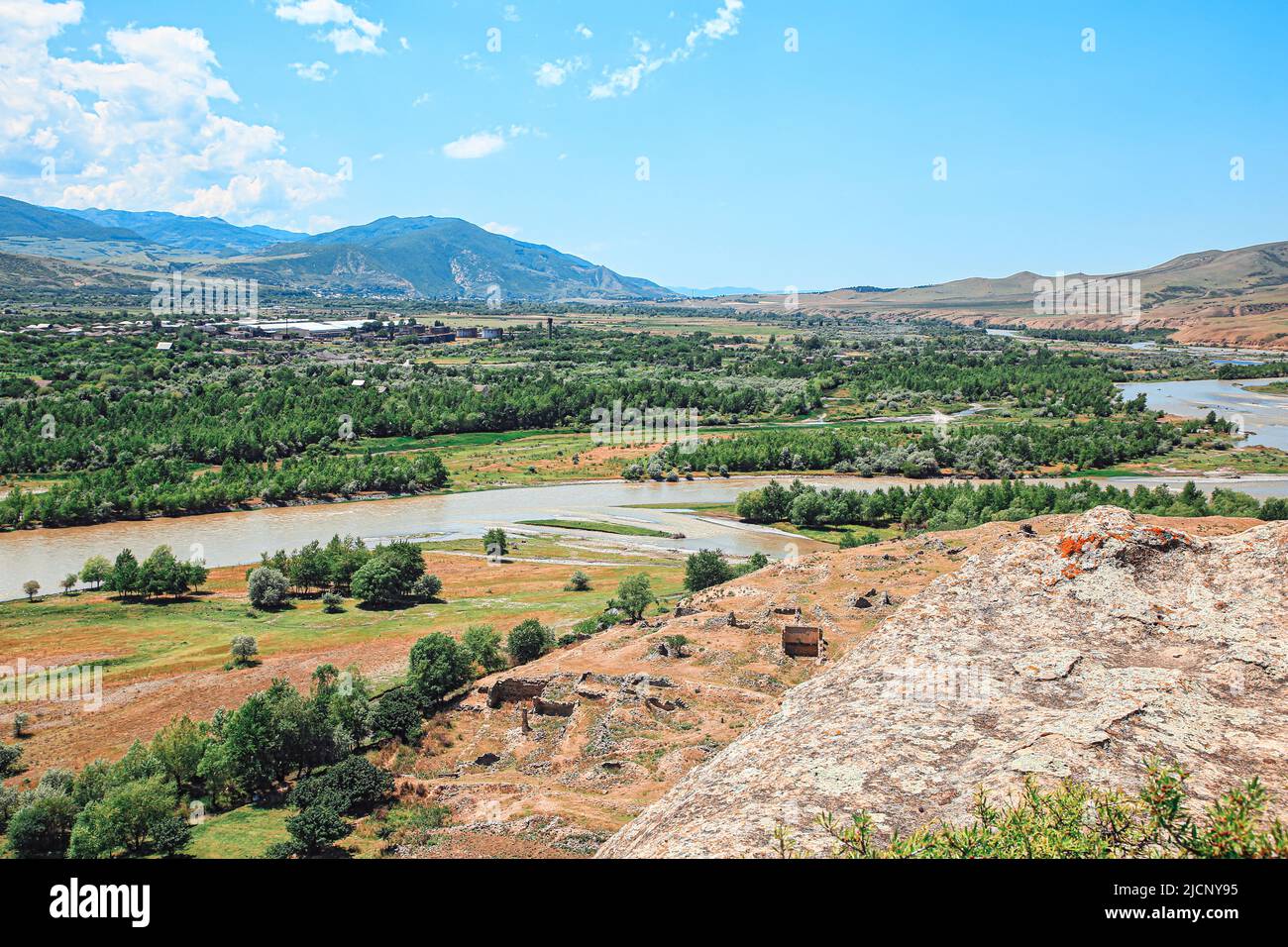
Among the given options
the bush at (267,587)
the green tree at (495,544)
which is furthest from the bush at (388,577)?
the green tree at (495,544)

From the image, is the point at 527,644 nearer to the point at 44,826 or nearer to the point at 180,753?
the point at 180,753

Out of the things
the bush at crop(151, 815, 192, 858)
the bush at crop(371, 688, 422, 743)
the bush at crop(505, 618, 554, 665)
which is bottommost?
the bush at crop(151, 815, 192, 858)

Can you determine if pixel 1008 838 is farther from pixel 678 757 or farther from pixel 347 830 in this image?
pixel 347 830

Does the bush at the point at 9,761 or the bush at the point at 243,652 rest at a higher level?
the bush at the point at 243,652

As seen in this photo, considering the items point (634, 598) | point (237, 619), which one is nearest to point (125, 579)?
point (237, 619)

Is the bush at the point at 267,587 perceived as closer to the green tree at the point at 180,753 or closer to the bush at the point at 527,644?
the bush at the point at 527,644

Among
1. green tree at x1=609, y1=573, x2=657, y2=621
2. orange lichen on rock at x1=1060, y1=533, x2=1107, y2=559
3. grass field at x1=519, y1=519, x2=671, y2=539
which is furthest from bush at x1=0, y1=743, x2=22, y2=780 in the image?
grass field at x1=519, y1=519, x2=671, y2=539

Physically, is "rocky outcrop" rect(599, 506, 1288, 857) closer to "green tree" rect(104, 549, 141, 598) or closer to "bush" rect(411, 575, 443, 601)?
"bush" rect(411, 575, 443, 601)
